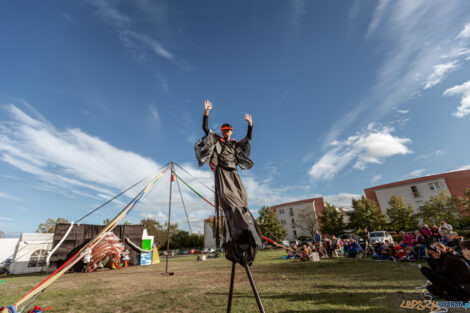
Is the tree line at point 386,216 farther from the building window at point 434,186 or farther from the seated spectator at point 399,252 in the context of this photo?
the seated spectator at point 399,252

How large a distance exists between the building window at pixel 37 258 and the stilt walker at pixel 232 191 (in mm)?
26745

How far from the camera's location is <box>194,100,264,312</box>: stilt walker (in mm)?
2115

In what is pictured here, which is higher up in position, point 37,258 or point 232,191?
point 232,191

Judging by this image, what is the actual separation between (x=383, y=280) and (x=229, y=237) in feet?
24.2

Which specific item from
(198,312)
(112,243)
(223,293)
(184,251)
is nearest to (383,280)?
(223,293)

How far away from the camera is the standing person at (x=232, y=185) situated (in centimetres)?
213

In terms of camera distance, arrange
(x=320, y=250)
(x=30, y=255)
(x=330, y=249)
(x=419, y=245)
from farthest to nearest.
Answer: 1. (x=30, y=255)
2. (x=320, y=250)
3. (x=330, y=249)
4. (x=419, y=245)

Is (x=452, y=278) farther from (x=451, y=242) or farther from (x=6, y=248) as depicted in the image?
(x=6, y=248)

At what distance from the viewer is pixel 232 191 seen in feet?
8.10

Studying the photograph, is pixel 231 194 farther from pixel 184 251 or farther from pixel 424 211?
pixel 184 251

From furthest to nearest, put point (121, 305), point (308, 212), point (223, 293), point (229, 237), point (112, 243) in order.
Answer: point (308, 212) < point (112, 243) < point (223, 293) < point (121, 305) < point (229, 237)

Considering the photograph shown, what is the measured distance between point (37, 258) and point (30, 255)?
0.69 meters

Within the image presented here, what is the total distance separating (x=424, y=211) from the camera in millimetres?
38625

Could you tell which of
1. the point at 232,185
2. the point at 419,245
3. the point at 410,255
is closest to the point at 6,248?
the point at 232,185
